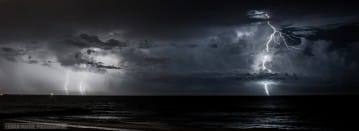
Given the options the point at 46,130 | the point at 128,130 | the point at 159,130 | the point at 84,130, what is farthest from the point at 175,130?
the point at 46,130

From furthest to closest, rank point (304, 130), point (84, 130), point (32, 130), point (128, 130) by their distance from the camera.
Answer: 1. point (304, 130)
2. point (128, 130)
3. point (84, 130)
4. point (32, 130)

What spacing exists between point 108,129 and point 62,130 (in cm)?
558

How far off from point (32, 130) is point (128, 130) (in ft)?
27.7

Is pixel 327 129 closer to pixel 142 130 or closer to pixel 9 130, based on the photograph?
pixel 142 130

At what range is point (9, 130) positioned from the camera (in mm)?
26781

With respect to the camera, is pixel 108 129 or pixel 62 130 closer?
pixel 62 130

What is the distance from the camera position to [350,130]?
2048 inches

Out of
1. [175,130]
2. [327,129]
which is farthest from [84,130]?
[327,129]

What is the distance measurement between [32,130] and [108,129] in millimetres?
8177

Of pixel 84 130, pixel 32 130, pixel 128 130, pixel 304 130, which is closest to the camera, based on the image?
pixel 32 130

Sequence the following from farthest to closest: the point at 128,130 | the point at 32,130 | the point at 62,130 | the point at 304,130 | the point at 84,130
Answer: the point at 304,130
the point at 128,130
the point at 84,130
the point at 62,130
the point at 32,130

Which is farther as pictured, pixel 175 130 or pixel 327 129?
pixel 327 129

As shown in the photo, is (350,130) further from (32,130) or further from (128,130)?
(32,130)

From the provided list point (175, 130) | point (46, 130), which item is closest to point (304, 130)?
point (175, 130)
